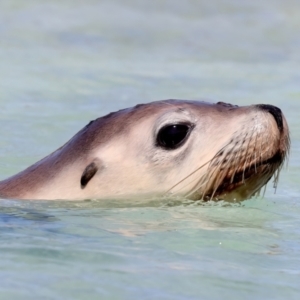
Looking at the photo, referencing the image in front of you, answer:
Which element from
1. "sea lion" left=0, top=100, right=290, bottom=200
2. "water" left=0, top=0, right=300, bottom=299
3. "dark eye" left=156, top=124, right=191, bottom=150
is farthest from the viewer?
"dark eye" left=156, top=124, right=191, bottom=150

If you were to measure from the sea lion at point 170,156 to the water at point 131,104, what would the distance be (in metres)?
0.11

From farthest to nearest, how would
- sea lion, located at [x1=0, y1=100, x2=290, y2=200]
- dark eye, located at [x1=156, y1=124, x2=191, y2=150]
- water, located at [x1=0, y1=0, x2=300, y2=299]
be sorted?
dark eye, located at [x1=156, y1=124, x2=191, y2=150]
sea lion, located at [x1=0, y1=100, x2=290, y2=200]
water, located at [x1=0, y1=0, x2=300, y2=299]

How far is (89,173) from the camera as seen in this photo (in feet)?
16.7

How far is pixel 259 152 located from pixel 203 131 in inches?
14.6

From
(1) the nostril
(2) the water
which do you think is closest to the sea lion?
(1) the nostril

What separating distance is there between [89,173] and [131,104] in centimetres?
500

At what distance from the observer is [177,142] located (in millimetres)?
5078

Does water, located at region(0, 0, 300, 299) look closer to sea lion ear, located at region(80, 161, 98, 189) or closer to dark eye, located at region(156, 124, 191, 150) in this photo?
sea lion ear, located at region(80, 161, 98, 189)

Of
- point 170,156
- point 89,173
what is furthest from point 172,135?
point 89,173

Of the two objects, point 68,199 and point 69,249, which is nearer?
point 69,249

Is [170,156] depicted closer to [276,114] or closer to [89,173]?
[89,173]

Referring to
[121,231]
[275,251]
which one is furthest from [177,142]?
[275,251]

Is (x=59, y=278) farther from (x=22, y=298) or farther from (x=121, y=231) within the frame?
(x=121, y=231)

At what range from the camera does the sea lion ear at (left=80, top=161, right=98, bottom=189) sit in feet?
16.7
